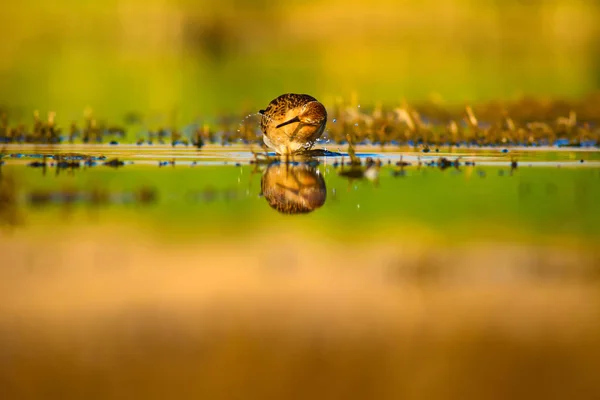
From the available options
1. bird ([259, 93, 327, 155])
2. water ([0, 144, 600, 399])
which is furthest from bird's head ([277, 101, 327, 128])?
water ([0, 144, 600, 399])

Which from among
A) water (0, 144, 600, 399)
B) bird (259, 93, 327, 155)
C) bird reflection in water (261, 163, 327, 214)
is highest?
bird (259, 93, 327, 155)

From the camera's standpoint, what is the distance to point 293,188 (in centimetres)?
1165

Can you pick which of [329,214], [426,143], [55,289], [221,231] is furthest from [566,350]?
[426,143]

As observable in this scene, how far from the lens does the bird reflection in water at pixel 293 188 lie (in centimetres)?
1054

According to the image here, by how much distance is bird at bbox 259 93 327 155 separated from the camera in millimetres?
14977

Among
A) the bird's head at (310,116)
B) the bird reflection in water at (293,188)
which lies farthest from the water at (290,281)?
the bird's head at (310,116)

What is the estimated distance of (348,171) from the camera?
44.6ft

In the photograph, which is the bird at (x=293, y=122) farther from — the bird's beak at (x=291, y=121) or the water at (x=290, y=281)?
the water at (x=290, y=281)

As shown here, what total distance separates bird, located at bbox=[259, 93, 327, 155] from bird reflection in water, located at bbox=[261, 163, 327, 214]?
93 centimetres

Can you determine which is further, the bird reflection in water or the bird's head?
the bird's head

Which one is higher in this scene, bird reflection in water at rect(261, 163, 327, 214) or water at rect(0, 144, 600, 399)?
bird reflection in water at rect(261, 163, 327, 214)

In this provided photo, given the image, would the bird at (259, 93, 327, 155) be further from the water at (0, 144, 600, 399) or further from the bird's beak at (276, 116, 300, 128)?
the water at (0, 144, 600, 399)

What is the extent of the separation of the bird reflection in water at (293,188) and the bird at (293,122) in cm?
93

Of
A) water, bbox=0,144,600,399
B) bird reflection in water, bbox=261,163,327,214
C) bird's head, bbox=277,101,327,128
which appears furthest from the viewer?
bird's head, bbox=277,101,327,128
